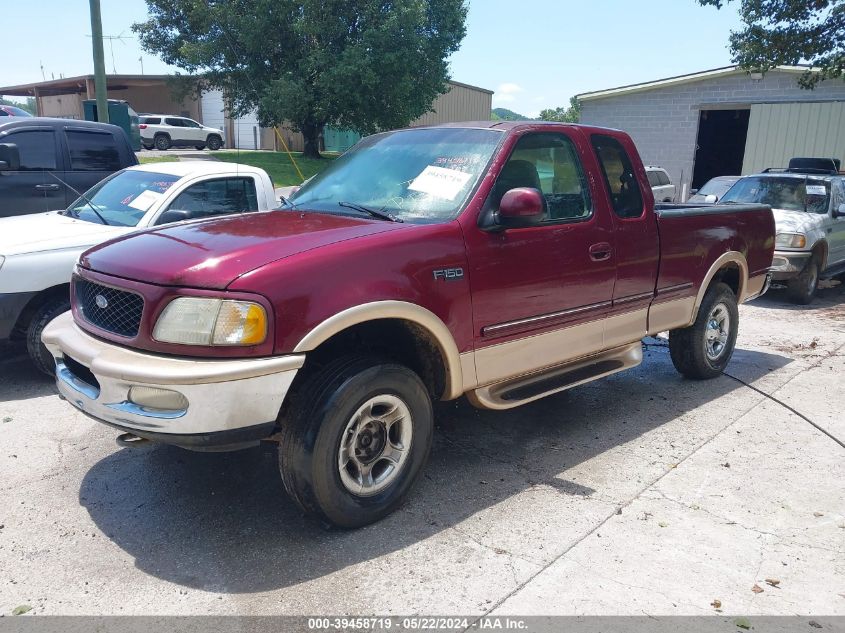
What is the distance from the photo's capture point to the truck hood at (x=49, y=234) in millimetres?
5438

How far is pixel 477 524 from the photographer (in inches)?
147

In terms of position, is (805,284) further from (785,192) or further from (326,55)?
(326,55)

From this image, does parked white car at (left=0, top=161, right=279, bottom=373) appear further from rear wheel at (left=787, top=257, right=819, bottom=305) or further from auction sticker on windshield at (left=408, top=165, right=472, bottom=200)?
rear wheel at (left=787, top=257, right=819, bottom=305)

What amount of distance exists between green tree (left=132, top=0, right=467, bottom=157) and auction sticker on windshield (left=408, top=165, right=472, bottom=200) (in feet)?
72.2

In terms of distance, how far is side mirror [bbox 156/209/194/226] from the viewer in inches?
231

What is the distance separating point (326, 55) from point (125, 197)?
20681mm

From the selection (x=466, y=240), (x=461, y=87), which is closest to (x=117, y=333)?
(x=466, y=240)

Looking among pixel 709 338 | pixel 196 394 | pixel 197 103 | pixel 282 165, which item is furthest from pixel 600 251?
pixel 197 103

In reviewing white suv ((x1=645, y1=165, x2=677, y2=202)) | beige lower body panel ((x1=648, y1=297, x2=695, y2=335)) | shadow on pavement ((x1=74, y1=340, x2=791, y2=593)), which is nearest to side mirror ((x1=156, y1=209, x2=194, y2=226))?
shadow on pavement ((x1=74, y1=340, x2=791, y2=593))

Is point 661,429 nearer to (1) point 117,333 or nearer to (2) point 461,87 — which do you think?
(1) point 117,333

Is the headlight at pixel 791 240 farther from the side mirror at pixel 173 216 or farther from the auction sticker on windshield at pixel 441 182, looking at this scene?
the side mirror at pixel 173 216

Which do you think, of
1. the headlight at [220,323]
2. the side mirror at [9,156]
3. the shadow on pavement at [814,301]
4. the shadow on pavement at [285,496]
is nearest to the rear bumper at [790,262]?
the shadow on pavement at [814,301]

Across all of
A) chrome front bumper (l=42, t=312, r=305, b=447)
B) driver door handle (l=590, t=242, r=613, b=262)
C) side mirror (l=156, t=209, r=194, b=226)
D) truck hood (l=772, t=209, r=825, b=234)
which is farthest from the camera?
truck hood (l=772, t=209, r=825, b=234)

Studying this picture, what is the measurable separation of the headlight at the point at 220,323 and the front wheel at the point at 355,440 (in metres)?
0.45
